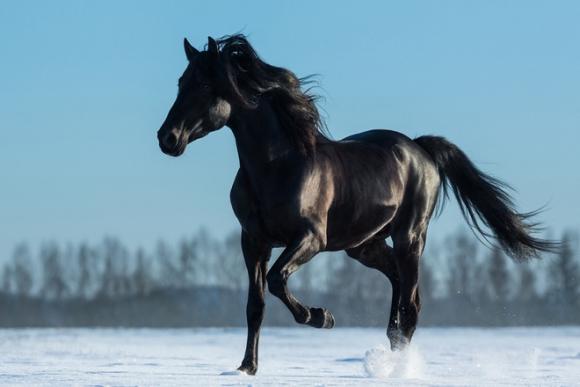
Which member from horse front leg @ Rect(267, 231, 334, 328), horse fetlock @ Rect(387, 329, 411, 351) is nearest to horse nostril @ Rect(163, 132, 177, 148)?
horse front leg @ Rect(267, 231, 334, 328)

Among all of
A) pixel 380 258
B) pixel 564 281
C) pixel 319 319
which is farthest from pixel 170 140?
pixel 564 281

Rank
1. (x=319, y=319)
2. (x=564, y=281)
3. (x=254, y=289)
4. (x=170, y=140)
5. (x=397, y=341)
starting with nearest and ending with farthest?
(x=319, y=319), (x=170, y=140), (x=254, y=289), (x=397, y=341), (x=564, y=281)

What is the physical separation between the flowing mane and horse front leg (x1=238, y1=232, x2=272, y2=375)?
717 millimetres

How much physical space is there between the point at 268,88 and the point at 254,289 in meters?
1.35

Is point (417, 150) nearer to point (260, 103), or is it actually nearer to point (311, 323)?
point (260, 103)

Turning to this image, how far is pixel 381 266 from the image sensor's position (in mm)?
9641

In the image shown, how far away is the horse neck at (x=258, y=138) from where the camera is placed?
823 cm

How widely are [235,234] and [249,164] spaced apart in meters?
71.3

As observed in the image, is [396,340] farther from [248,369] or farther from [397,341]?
[248,369]

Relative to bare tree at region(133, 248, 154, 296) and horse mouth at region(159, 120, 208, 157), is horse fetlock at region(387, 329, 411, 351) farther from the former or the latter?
bare tree at region(133, 248, 154, 296)

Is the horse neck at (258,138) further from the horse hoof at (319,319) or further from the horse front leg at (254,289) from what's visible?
the horse hoof at (319,319)

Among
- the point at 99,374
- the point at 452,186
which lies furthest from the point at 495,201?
the point at 99,374

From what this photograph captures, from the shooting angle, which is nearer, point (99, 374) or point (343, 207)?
point (99, 374)

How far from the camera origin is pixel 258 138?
8.27 meters
